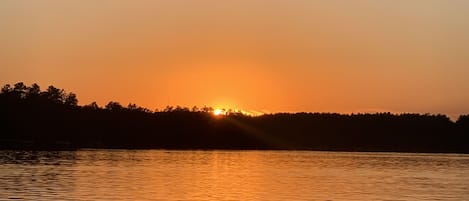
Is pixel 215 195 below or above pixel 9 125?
below

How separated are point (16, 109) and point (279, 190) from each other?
130 m

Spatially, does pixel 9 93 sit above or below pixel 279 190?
above

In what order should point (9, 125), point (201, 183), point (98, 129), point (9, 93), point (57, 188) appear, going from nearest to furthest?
point (57, 188)
point (201, 183)
point (9, 125)
point (9, 93)
point (98, 129)

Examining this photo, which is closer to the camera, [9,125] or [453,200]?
[453,200]

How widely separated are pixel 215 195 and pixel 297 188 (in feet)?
32.1

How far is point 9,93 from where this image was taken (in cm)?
18038

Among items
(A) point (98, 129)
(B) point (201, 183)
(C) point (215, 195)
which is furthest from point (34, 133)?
(C) point (215, 195)

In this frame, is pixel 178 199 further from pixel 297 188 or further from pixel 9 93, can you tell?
pixel 9 93

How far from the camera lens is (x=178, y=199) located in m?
44.7

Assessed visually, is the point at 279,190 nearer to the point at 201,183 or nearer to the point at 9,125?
the point at 201,183

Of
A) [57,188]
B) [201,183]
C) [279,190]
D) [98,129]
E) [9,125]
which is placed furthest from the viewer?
[98,129]

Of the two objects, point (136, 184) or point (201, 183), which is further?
point (201, 183)

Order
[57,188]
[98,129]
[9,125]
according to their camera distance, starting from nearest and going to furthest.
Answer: [57,188] → [9,125] → [98,129]

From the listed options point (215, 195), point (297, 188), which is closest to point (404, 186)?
point (297, 188)
